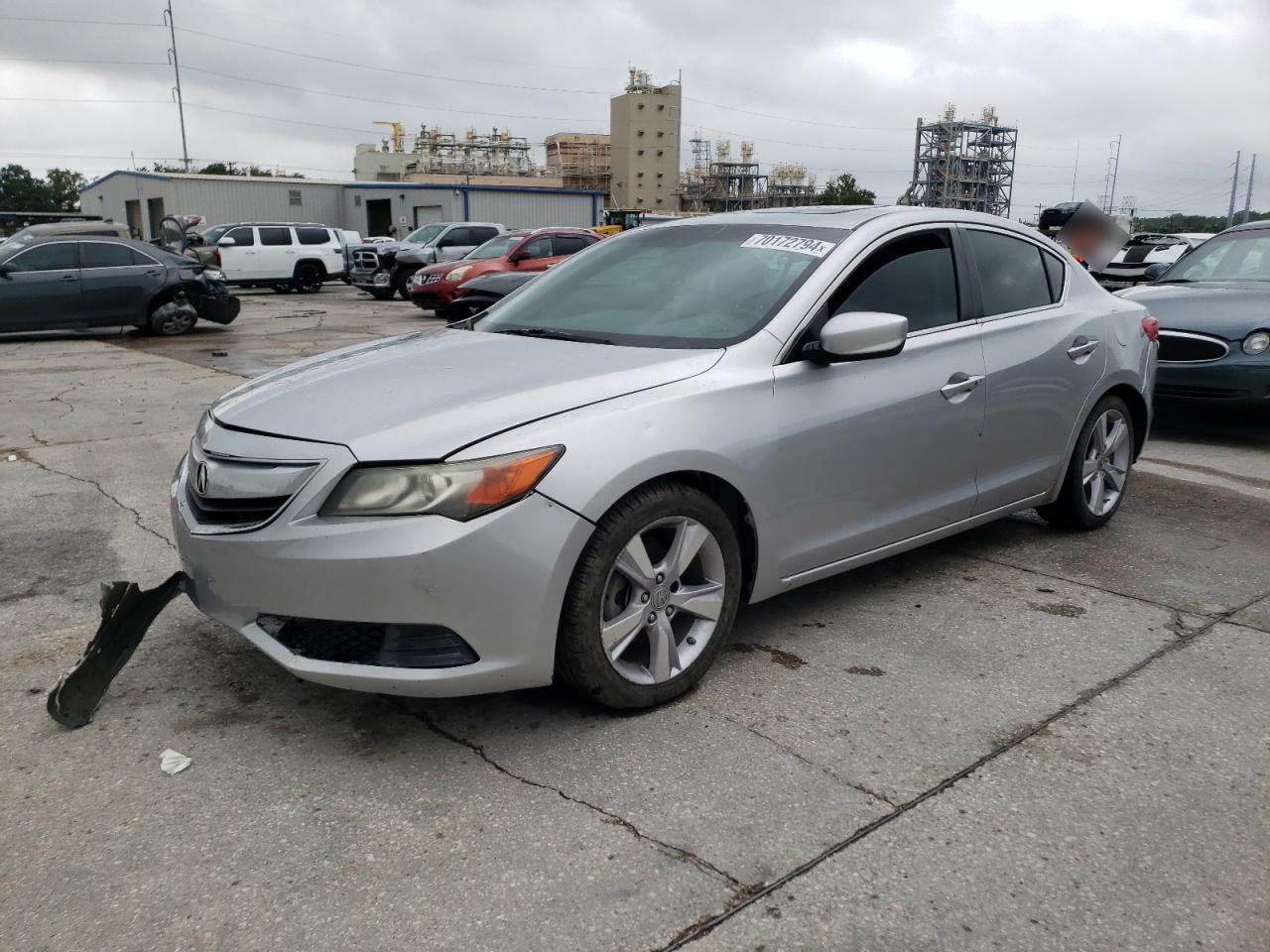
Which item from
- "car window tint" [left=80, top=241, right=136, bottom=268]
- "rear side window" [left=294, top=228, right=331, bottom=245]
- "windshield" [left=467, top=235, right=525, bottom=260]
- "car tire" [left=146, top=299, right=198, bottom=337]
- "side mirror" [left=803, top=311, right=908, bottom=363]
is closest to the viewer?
"side mirror" [left=803, top=311, right=908, bottom=363]

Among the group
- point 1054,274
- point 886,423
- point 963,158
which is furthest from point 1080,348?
point 963,158

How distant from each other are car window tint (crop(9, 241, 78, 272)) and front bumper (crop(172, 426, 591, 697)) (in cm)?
1354

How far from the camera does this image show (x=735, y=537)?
324cm

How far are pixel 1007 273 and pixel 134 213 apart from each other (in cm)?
5655

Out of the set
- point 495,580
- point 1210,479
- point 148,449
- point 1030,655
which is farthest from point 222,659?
point 1210,479

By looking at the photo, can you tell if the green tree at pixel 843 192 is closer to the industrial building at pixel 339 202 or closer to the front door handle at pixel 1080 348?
the industrial building at pixel 339 202

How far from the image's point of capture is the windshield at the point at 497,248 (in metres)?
18.6

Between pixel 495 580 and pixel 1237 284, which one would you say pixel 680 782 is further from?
pixel 1237 284

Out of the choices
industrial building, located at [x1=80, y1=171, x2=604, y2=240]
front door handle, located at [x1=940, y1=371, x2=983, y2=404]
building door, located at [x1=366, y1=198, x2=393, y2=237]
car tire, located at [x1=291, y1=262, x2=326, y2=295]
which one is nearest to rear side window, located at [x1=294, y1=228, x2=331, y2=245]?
car tire, located at [x1=291, y1=262, x2=326, y2=295]

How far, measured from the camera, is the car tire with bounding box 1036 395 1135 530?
189 inches

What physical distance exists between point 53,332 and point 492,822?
53.3 ft

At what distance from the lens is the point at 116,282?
1448 cm

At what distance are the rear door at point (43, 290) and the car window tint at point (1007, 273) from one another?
13.6m

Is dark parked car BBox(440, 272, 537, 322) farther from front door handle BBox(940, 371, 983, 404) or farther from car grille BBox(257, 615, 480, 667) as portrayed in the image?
car grille BBox(257, 615, 480, 667)
